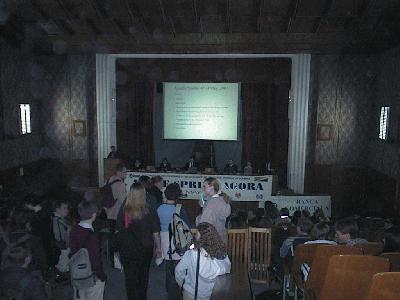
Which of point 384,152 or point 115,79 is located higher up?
point 115,79

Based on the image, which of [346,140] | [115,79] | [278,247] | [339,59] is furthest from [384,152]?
[115,79]

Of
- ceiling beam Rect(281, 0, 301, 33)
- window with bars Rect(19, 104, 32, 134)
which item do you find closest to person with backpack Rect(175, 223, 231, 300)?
ceiling beam Rect(281, 0, 301, 33)

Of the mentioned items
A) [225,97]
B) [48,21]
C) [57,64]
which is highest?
[48,21]

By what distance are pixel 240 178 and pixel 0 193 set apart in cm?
494

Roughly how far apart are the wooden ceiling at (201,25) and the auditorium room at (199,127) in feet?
0.13

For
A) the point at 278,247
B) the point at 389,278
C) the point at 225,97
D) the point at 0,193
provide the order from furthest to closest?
the point at 225,97
the point at 0,193
the point at 278,247
the point at 389,278

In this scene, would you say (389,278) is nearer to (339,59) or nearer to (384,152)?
(384,152)

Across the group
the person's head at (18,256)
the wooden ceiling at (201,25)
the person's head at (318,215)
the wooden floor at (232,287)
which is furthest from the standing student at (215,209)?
the wooden ceiling at (201,25)

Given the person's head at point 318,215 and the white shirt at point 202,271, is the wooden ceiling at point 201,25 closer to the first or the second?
the person's head at point 318,215

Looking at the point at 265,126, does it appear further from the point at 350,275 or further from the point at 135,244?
the point at 350,275

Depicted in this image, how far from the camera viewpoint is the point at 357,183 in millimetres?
10680

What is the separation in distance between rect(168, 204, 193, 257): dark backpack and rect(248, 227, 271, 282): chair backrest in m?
1.18

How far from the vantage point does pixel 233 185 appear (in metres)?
9.18

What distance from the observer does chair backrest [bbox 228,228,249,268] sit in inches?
191
